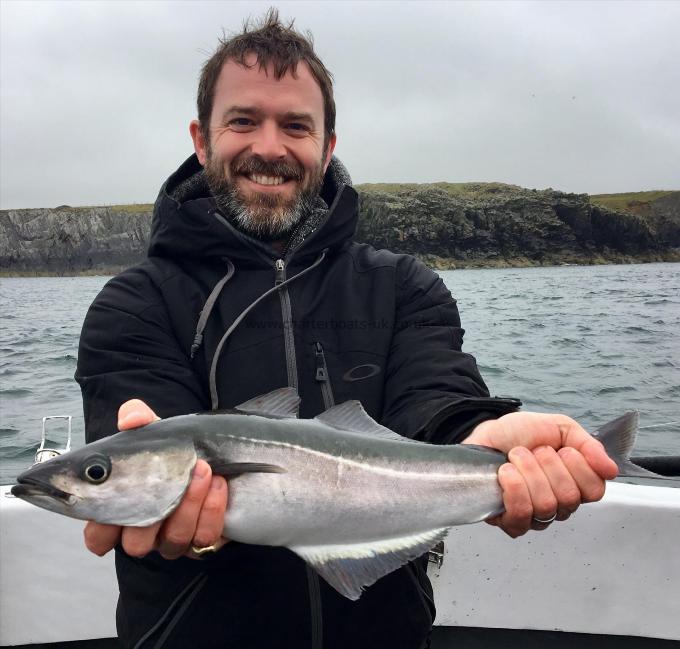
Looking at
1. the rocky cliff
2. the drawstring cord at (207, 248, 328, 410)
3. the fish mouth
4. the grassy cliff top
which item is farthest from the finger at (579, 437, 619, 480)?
the grassy cliff top

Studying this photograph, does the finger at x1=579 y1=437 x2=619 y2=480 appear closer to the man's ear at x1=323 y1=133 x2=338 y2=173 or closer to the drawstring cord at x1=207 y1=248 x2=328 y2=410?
the drawstring cord at x1=207 y1=248 x2=328 y2=410

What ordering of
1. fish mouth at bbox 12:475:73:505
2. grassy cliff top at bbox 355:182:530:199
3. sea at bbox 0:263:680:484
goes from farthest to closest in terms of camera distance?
grassy cliff top at bbox 355:182:530:199
sea at bbox 0:263:680:484
fish mouth at bbox 12:475:73:505

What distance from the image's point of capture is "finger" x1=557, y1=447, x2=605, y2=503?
2576mm

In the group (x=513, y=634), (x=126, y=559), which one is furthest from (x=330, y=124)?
(x=513, y=634)

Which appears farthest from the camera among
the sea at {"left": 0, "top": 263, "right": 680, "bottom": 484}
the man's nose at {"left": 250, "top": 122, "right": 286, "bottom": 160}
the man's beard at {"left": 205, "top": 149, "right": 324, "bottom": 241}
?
the sea at {"left": 0, "top": 263, "right": 680, "bottom": 484}

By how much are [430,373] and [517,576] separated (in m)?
2.14

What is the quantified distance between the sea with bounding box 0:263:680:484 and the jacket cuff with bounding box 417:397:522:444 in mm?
4347

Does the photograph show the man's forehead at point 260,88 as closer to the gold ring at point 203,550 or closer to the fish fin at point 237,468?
the fish fin at point 237,468

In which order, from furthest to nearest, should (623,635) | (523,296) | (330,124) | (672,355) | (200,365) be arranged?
(523,296), (672,355), (623,635), (330,124), (200,365)

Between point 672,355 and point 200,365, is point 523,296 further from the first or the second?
point 200,365

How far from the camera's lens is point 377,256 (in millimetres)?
3756

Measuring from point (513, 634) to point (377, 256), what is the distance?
125 inches

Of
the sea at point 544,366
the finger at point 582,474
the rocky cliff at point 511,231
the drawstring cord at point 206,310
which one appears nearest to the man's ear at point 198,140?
the drawstring cord at point 206,310

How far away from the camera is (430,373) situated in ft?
10.6
